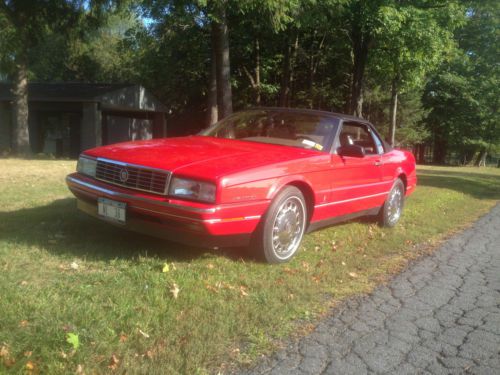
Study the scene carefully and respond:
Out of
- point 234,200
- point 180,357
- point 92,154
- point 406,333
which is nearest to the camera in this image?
point 180,357

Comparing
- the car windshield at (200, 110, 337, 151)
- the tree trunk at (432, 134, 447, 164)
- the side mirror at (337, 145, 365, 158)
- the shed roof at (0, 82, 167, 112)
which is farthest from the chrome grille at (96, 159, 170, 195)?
the tree trunk at (432, 134, 447, 164)

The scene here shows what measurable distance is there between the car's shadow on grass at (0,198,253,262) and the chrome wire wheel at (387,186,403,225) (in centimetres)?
288

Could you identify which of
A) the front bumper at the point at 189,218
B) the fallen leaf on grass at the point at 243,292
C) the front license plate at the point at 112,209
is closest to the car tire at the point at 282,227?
the front bumper at the point at 189,218

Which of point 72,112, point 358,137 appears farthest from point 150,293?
point 72,112

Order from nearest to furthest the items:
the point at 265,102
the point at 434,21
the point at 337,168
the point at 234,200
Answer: the point at 234,200 → the point at 337,168 → the point at 434,21 → the point at 265,102

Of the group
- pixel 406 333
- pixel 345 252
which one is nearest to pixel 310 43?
pixel 345 252

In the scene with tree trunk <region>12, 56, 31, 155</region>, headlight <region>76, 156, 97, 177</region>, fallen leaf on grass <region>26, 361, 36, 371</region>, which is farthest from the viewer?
tree trunk <region>12, 56, 31, 155</region>

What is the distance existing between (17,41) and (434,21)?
14074 millimetres

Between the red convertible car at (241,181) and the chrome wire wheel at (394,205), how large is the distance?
2.58 feet

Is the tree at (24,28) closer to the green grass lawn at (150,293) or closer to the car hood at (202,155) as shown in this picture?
the green grass lawn at (150,293)

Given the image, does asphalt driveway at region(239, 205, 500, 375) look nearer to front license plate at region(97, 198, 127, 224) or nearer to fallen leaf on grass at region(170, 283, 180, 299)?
fallen leaf on grass at region(170, 283, 180, 299)

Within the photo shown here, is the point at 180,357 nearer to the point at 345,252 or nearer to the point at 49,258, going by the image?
the point at 49,258

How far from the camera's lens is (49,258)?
409 cm

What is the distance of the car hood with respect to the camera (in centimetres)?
398
